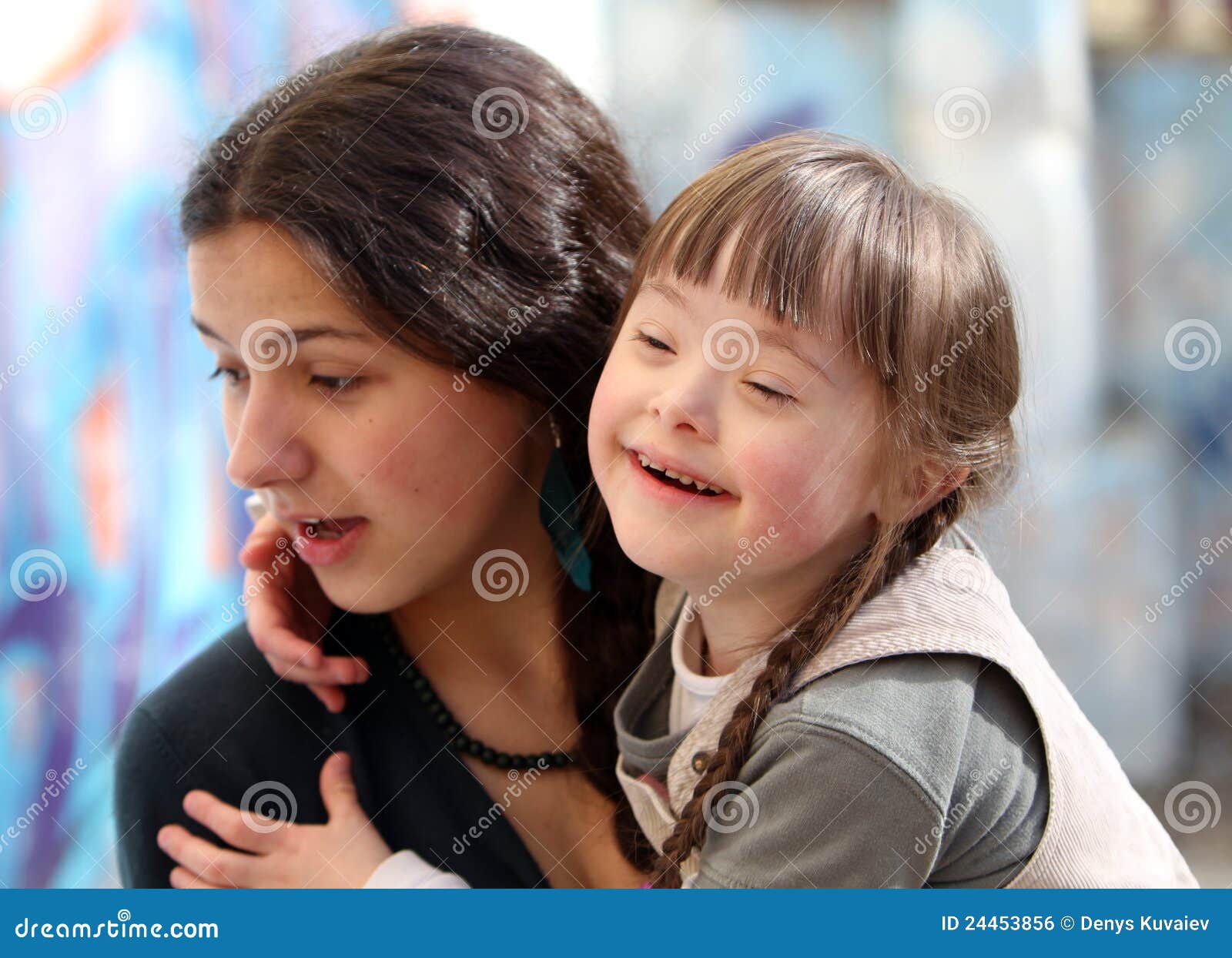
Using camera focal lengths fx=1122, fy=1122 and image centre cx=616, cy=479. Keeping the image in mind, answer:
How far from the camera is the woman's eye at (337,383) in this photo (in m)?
0.93

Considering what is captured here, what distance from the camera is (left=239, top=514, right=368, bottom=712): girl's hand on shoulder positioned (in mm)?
1009

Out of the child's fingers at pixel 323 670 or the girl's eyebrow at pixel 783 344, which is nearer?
the girl's eyebrow at pixel 783 344

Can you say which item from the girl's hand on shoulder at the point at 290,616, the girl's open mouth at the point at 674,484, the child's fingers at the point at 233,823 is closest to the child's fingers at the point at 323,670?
the girl's hand on shoulder at the point at 290,616

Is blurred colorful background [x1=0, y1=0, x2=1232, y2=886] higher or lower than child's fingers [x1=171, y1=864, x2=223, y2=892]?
higher

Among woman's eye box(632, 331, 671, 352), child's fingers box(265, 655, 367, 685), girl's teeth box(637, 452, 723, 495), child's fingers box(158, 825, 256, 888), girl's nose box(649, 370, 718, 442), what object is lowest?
child's fingers box(158, 825, 256, 888)

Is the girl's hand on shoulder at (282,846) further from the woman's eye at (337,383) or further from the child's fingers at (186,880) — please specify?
the woman's eye at (337,383)

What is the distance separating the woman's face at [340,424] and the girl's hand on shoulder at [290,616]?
2.6 inches

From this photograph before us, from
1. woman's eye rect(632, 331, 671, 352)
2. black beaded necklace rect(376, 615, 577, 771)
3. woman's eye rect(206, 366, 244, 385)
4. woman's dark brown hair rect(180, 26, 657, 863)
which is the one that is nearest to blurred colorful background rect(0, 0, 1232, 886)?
woman's dark brown hair rect(180, 26, 657, 863)

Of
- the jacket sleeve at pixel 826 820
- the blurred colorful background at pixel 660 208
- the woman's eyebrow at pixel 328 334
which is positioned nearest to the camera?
the jacket sleeve at pixel 826 820

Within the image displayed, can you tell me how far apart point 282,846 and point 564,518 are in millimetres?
380

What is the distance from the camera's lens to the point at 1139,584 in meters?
2.02

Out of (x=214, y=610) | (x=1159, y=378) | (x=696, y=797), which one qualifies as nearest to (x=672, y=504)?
(x=696, y=797)

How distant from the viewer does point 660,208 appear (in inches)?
46.4

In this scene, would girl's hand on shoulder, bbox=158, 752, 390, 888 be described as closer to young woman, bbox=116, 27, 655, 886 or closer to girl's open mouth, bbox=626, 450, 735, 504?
young woman, bbox=116, 27, 655, 886
